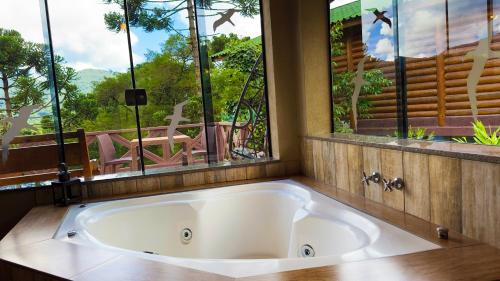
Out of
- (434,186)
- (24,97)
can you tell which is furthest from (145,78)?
(434,186)

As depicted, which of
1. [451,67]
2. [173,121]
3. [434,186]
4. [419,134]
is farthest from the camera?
[173,121]

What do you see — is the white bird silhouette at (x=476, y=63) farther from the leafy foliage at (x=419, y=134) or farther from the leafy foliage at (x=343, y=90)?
the leafy foliage at (x=343, y=90)

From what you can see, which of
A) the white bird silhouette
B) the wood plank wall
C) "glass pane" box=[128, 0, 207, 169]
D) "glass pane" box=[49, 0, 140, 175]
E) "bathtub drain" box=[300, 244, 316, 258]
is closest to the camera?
the wood plank wall

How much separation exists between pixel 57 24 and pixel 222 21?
1090mm

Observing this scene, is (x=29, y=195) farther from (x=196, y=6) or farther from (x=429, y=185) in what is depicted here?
(x=429, y=185)

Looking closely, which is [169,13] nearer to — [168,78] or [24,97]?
[168,78]

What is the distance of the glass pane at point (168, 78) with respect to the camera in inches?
105

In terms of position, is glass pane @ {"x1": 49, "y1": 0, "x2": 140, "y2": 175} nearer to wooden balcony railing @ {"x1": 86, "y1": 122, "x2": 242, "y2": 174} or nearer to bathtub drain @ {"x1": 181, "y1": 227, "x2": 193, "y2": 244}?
wooden balcony railing @ {"x1": 86, "y1": 122, "x2": 242, "y2": 174}

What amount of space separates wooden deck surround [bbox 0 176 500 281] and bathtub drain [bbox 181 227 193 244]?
0.88 metres

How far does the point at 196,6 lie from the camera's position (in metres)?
2.76

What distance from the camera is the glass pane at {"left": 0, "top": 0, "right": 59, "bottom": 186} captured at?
2432 millimetres

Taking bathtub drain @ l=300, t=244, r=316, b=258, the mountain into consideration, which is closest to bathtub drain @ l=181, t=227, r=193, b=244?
bathtub drain @ l=300, t=244, r=316, b=258

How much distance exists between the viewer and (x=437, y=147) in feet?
5.03

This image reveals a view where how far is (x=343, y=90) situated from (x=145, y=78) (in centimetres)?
134
